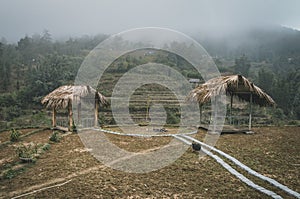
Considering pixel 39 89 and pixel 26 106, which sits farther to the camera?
pixel 39 89

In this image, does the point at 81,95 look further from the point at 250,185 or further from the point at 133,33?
the point at 250,185

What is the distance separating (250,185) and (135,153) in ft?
10.7

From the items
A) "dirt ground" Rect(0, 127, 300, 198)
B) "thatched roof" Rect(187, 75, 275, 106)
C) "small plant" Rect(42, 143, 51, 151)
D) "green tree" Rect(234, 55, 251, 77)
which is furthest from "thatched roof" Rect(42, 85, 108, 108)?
"green tree" Rect(234, 55, 251, 77)

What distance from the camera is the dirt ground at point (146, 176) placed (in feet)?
14.8

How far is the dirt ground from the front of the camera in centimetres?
451

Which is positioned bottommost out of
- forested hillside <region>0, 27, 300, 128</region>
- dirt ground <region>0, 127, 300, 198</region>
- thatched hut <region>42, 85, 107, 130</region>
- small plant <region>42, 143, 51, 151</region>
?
dirt ground <region>0, 127, 300, 198</region>

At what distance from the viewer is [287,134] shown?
9.74 m

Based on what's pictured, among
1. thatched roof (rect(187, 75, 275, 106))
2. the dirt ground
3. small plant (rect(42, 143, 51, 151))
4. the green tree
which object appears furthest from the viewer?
the green tree

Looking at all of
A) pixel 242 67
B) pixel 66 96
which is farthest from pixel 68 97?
pixel 242 67

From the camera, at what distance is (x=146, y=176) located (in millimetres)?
5352

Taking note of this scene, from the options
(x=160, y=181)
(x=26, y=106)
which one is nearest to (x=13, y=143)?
(x=160, y=181)

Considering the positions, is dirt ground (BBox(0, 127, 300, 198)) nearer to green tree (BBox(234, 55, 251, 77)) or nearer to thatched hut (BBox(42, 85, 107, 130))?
thatched hut (BBox(42, 85, 107, 130))

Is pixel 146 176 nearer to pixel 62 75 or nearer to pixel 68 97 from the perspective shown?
pixel 68 97

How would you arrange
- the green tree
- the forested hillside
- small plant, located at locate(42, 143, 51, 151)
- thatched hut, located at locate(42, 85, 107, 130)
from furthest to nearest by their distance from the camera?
Result: the green tree, the forested hillside, thatched hut, located at locate(42, 85, 107, 130), small plant, located at locate(42, 143, 51, 151)
